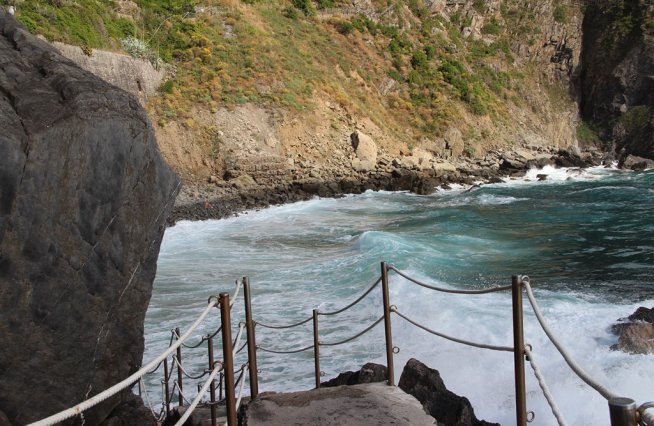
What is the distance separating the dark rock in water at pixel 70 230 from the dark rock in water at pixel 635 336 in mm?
5525

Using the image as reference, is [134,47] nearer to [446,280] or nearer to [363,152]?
[363,152]

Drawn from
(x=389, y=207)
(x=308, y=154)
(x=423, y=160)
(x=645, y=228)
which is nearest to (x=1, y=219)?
(x=645, y=228)

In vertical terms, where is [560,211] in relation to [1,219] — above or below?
below

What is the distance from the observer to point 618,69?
171ft

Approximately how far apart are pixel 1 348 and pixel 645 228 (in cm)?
1705

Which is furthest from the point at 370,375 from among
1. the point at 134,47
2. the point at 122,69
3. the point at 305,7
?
the point at 305,7

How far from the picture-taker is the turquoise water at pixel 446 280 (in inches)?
266

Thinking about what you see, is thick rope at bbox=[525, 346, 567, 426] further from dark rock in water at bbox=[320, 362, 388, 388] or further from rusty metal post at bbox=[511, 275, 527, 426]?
dark rock in water at bbox=[320, 362, 388, 388]

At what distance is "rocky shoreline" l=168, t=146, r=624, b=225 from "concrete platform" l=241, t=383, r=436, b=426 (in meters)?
16.4

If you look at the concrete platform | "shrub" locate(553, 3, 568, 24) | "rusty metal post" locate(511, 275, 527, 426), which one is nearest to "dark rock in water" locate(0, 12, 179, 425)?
the concrete platform

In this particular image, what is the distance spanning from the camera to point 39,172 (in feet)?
12.8

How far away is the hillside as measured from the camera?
26094 mm

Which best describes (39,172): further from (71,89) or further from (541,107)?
(541,107)

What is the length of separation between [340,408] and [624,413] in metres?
2.54
